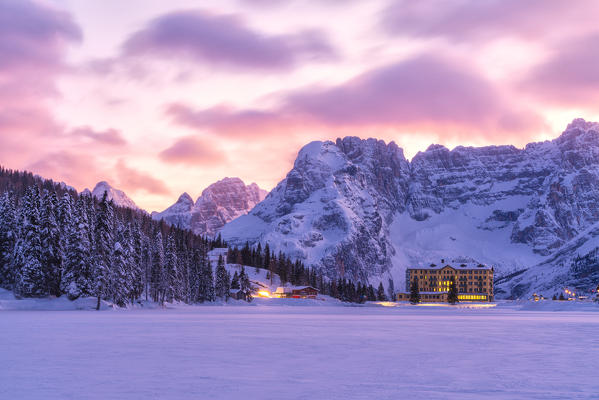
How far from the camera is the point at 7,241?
111 m

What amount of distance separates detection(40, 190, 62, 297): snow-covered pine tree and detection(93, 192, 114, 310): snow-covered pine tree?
7163 mm

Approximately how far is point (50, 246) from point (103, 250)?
892 cm

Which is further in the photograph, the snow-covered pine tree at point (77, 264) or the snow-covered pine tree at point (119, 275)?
the snow-covered pine tree at point (119, 275)

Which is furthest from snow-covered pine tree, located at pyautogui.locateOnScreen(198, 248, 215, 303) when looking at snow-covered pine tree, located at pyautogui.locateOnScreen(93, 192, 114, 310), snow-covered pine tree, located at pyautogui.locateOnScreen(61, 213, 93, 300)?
snow-covered pine tree, located at pyautogui.locateOnScreen(61, 213, 93, 300)

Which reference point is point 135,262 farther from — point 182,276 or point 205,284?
point 205,284

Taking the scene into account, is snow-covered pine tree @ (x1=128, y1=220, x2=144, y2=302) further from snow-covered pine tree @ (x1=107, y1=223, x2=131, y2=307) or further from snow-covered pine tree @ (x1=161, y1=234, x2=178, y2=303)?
snow-covered pine tree @ (x1=161, y1=234, x2=178, y2=303)

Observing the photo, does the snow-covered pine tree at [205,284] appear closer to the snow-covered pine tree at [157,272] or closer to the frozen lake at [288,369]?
the snow-covered pine tree at [157,272]

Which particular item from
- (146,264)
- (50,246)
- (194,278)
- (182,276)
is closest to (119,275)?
(50,246)

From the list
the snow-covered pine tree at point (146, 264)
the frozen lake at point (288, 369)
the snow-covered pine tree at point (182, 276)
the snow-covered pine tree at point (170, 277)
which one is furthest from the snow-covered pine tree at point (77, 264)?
the frozen lake at point (288, 369)

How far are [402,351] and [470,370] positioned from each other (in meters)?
8.69

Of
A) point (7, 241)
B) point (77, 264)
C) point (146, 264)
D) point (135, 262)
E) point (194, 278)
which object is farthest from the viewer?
point (194, 278)

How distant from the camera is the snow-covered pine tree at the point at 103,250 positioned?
106688mm

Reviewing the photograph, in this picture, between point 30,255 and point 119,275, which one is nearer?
point 30,255

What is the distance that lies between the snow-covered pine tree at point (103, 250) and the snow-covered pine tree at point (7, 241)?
566 inches
